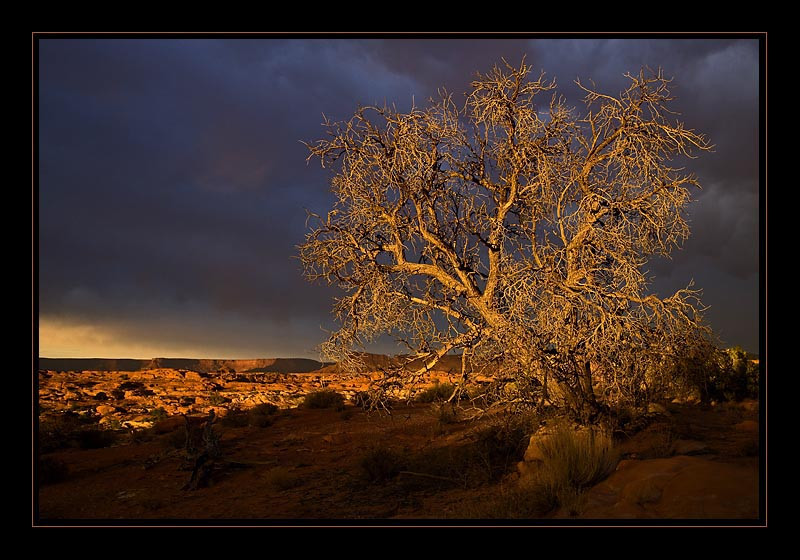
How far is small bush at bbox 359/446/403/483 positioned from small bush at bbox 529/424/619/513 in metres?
2.40

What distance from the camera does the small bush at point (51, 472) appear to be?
10.5 metres

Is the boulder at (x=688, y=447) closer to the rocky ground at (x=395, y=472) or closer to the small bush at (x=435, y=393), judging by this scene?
the rocky ground at (x=395, y=472)

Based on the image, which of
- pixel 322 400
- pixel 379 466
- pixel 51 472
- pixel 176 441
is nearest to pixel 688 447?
pixel 379 466

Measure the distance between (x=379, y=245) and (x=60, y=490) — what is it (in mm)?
6997

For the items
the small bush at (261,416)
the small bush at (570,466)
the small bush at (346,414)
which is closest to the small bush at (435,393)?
the small bush at (346,414)

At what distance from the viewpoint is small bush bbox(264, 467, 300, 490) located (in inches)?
350

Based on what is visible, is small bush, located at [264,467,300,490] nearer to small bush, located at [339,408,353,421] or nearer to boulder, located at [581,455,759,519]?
boulder, located at [581,455,759,519]

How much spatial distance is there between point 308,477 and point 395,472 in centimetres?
153

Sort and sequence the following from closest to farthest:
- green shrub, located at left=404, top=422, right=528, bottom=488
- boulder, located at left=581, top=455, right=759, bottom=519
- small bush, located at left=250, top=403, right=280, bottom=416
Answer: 1. boulder, located at left=581, top=455, right=759, bottom=519
2. green shrub, located at left=404, top=422, right=528, bottom=488
3. small bush, located at left=250, top=403, right=280, bottom=416

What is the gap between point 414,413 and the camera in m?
16.6

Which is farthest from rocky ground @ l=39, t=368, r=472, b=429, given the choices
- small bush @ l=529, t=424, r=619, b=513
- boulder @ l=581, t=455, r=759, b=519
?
boulder @ l=581, t=455, r=759, b=519

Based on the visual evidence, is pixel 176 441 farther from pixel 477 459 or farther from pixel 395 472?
pixel 477 459

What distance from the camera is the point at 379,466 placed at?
8961 mm
